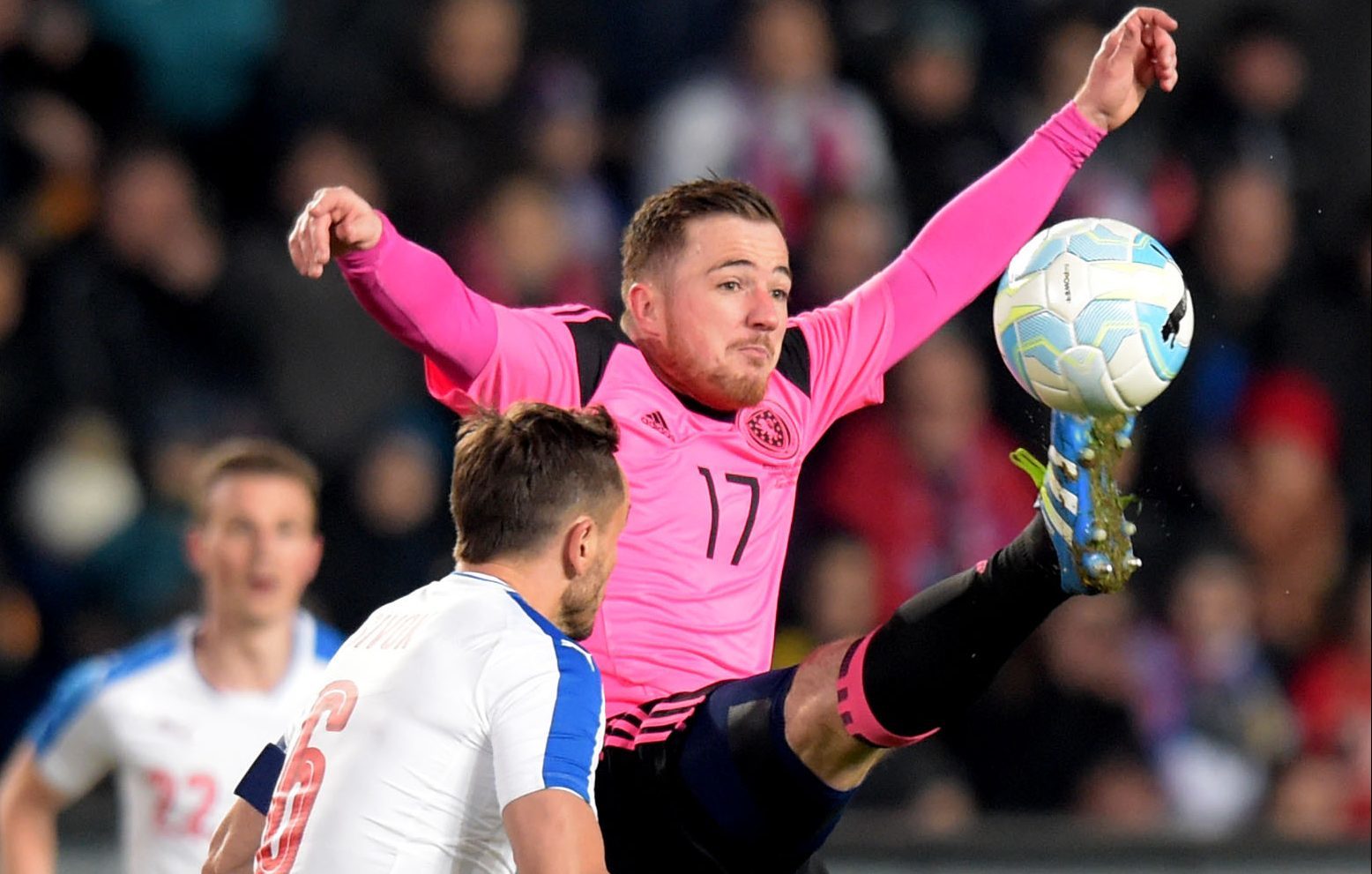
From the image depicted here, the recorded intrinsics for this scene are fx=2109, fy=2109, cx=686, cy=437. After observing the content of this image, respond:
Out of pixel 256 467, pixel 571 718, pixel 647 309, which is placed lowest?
pixel 256 467

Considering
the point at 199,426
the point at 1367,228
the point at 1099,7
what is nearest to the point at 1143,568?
the point at 1367,228

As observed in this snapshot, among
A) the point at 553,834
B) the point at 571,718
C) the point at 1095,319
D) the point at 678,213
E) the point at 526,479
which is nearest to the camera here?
the point at 553,834

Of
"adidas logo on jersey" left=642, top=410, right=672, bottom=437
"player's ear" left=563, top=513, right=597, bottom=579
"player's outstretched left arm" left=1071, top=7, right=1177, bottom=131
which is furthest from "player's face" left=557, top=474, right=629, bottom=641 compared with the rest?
"player's outstretched left arm" left=1071, top=7, right=1177, bottom=131

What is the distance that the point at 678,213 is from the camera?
15.0 feet

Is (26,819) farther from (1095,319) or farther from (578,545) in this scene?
(1095,319)

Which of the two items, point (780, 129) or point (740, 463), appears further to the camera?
point (780, 129)

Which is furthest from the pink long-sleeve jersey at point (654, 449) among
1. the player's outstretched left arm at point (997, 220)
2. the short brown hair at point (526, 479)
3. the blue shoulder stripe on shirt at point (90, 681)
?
the blue shoulder stripe on shirt at point (90, 681)

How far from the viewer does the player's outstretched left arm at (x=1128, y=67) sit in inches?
187

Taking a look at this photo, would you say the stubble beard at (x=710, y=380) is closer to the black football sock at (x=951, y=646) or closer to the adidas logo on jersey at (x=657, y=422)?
the adidas logo on jersey at (x=657, y=422)

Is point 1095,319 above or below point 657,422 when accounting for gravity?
above

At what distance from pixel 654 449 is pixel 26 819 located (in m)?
2.57

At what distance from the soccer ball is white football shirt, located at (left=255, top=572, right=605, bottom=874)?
107cm

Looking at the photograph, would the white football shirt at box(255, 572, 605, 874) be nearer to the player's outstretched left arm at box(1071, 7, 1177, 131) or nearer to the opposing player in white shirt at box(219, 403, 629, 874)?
the opposing player in white shirt at box(219, 403, 629, 874)

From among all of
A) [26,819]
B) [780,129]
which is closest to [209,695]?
[26,819]
